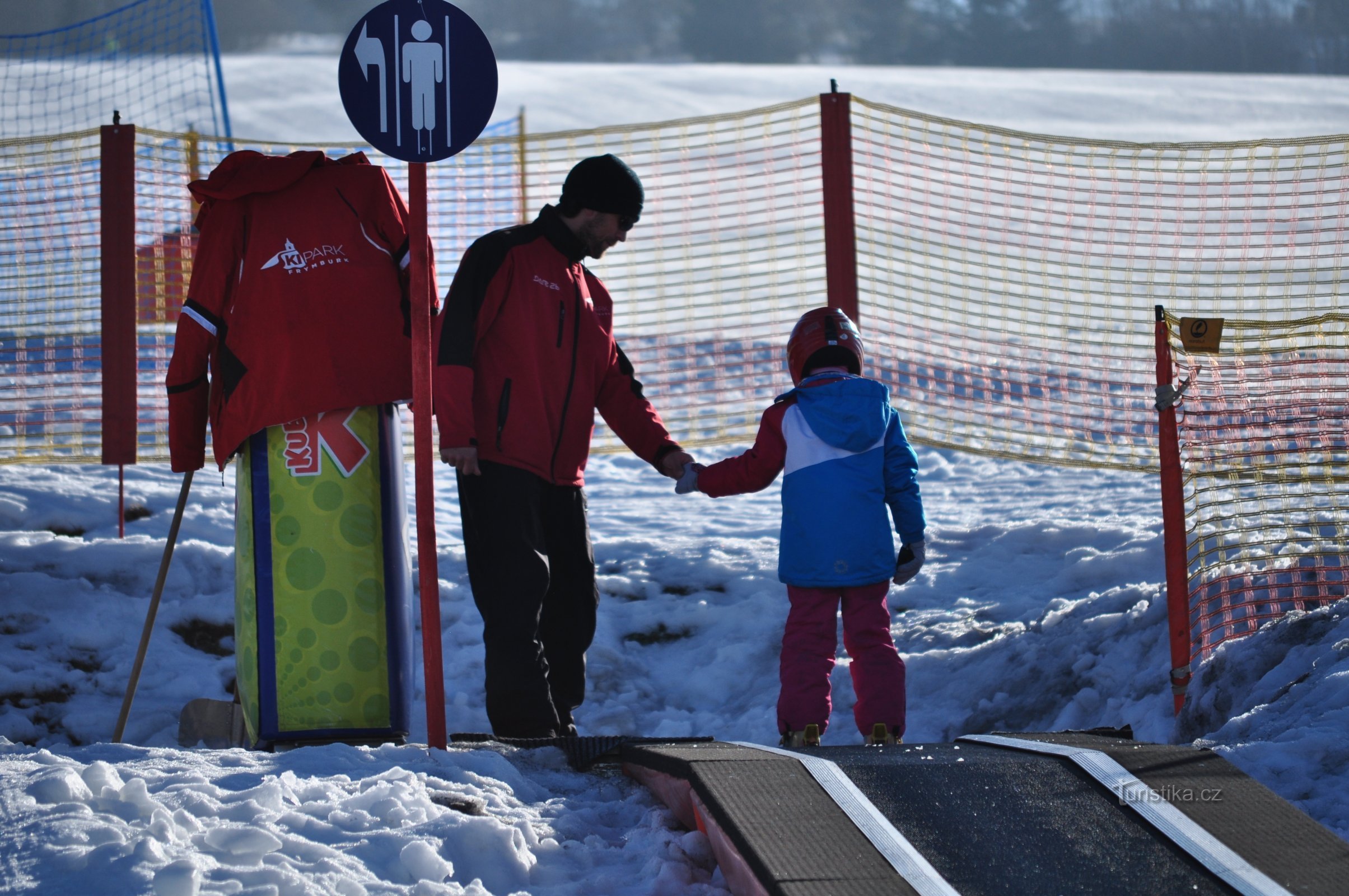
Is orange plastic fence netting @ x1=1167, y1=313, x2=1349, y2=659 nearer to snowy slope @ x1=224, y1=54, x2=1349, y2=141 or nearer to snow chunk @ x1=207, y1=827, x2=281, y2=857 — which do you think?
snow chunk @ x1=207, y1=827, x2=281, y2=857

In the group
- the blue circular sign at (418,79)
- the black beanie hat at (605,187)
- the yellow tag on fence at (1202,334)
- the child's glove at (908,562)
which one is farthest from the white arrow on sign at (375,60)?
the yellow tag on fence at (1202,334)

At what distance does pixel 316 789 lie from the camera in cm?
294

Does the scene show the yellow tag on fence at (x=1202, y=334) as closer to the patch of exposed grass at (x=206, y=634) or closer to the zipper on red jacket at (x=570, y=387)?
the zipper on red jacket at (x=570, y=387)

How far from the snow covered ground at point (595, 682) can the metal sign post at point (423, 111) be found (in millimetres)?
522

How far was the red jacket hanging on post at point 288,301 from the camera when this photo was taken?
12.7ft

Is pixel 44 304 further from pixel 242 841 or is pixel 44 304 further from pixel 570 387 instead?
pixel 242 841

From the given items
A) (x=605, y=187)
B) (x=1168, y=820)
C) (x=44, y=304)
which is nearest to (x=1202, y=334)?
(x=605, y=187)

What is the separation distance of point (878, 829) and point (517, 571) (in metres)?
1.78

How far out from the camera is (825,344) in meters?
4.45

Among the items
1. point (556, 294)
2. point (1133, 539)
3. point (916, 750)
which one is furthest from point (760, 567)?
point (916, 750)

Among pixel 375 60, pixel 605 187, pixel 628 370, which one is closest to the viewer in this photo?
pixel 375 60

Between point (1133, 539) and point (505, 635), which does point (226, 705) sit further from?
point (1133, 539)

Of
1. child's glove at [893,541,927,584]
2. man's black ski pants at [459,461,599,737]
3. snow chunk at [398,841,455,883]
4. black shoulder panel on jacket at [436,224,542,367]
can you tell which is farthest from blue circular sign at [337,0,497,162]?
child's glove at [893,541,927,584]

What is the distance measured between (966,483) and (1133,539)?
131 inches
